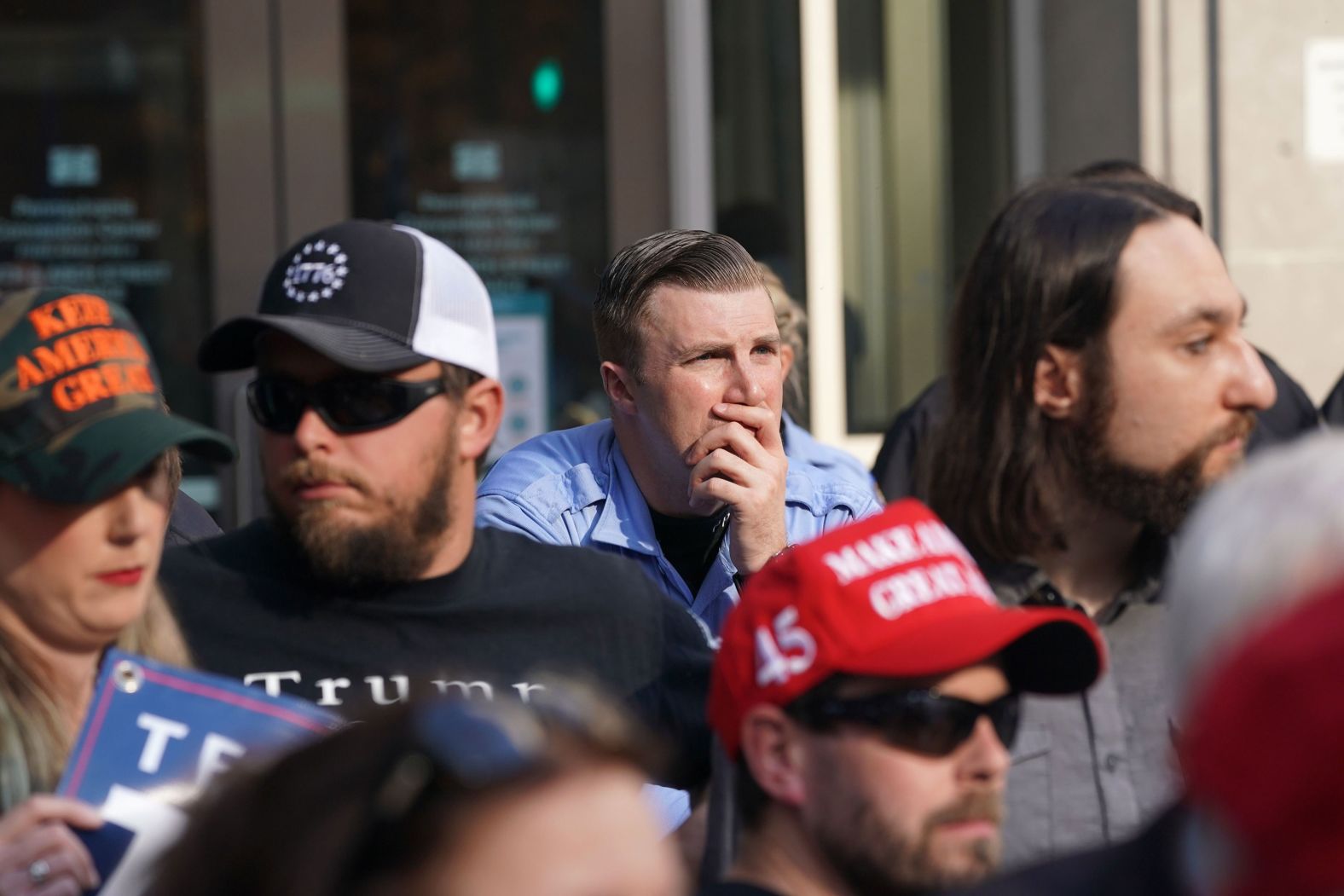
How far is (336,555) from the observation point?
8.45 feet

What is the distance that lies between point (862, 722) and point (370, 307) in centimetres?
103

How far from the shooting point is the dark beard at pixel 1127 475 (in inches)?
114

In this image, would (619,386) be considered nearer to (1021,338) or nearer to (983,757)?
(1021,338)

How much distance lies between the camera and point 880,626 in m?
2.19

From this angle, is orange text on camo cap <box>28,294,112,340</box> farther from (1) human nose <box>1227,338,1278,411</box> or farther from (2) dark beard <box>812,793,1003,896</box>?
(1) human nose <box>1227,338,1278,411</box>

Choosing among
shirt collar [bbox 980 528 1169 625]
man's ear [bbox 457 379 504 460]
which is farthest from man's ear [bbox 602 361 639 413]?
shirt collar [bbox 980 528 1169 625]

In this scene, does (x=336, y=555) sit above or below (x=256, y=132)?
below

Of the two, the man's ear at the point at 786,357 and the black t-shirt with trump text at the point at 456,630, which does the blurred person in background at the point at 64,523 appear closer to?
the black t-shirt with trump text at the point at 456,630

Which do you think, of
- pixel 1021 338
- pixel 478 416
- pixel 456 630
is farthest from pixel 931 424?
pixel 456 630

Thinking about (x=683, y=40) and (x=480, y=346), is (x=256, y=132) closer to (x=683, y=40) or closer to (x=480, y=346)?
(x=683, y=40)

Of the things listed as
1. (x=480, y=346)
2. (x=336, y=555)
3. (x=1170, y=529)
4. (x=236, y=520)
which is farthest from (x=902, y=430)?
(x=236, y=520)

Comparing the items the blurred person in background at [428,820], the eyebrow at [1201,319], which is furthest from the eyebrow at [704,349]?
the blurred person in background at [428,820]

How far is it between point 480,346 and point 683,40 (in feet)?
12.4

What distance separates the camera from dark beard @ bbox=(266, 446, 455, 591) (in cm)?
258
